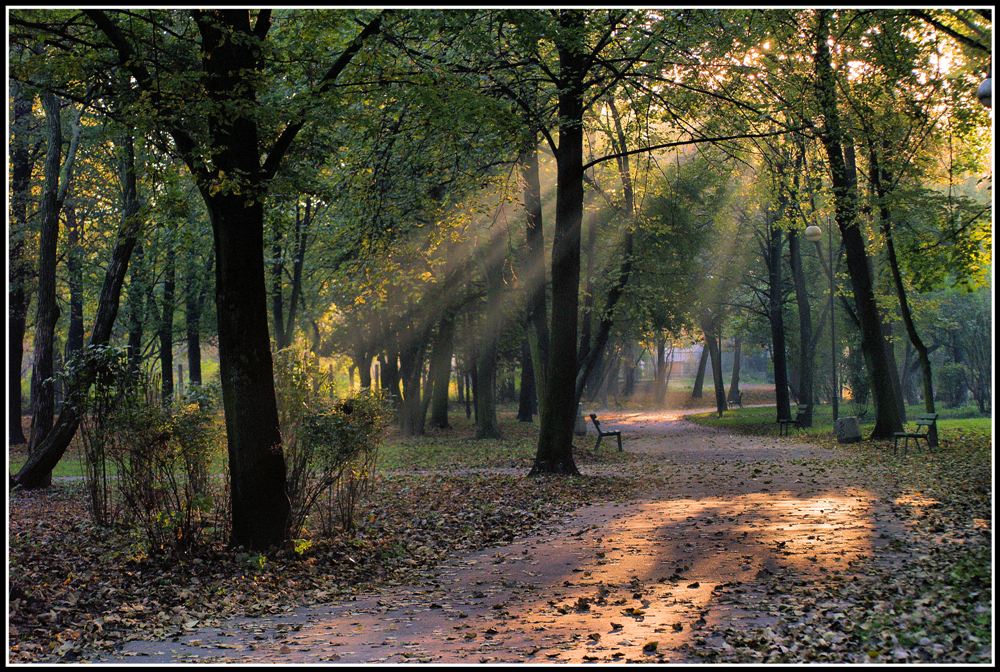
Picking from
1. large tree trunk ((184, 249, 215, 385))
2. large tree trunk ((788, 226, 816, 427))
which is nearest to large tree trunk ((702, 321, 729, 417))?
large tree trunk ((788, 226, 816, 427))

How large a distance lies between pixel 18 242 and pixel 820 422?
2811cm

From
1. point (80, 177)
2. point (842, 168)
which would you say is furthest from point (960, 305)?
point (80, 177)

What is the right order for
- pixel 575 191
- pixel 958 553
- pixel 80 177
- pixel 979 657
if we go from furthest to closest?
1. pixel 80 177
2. pixel 575 191
3. pixel 958 553
4. pixel 979 657

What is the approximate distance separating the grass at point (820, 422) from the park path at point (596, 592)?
506 inches

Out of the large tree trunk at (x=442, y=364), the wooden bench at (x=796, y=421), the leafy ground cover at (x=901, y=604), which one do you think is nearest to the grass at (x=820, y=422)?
the wooden bench at (x=796, y=421)

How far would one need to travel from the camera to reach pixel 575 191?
15.7 m

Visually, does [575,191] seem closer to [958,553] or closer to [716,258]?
[958,553]

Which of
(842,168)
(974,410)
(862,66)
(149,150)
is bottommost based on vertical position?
(974,410)

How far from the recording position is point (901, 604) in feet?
21.5

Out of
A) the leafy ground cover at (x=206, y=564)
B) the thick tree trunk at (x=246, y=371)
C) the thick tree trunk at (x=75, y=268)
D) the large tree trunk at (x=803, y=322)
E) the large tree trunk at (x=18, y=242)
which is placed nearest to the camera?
the leafy ground cover at (x=206, y=564)

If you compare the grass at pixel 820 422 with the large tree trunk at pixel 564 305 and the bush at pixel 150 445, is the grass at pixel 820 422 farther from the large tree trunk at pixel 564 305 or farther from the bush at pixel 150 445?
the bush at pixel 150 445

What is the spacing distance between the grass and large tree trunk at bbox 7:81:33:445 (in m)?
22.2

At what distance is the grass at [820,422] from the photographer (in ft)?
79.7

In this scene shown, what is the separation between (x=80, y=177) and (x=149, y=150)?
15.1 metres
